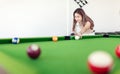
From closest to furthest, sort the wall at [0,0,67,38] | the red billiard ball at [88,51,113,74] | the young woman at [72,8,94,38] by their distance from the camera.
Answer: the red billiard ball at [88,51,113,74] < the wall at [0,0,67,38] < the young woman at [72,8,94,38]

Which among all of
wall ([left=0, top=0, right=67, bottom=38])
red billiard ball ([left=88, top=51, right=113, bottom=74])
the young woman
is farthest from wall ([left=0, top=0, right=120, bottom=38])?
red billiard ball ([left=88, top=51, right=113, bottom=74])

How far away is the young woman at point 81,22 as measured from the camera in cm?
452

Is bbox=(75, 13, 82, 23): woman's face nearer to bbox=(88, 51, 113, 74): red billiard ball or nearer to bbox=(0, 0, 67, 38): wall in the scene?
bbox=(0, 0, 67, 38): wall

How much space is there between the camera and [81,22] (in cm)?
457

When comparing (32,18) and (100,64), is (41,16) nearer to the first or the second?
(32,18)

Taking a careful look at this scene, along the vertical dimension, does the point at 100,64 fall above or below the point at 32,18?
below

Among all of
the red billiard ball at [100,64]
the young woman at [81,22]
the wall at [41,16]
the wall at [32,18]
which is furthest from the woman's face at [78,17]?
the red billiard ball at [100,64]

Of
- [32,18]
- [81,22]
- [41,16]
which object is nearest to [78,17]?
[81,22]

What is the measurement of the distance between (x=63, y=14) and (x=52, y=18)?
0.29m

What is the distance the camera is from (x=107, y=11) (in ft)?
17.0

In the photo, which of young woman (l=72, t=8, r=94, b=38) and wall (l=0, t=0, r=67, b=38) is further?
young woman (l=72, t=8, r=94, b=38)

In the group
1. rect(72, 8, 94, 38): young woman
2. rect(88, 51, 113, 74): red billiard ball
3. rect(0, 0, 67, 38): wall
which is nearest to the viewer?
rect(88, 51, 113, 74): red billiard ball

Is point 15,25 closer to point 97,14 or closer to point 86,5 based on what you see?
point 86,5

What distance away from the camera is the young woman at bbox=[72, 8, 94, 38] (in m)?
4.52
